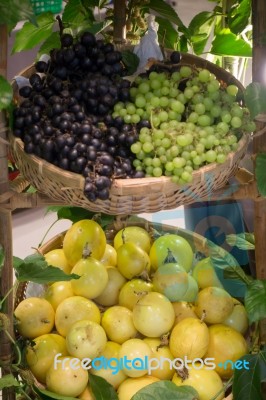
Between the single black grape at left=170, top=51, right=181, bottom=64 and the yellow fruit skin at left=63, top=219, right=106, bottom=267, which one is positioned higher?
the single black grape at left=170, top=51, right=181, bottom=64

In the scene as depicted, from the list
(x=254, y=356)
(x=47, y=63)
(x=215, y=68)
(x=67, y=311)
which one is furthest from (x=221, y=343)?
(x=47, y=63)

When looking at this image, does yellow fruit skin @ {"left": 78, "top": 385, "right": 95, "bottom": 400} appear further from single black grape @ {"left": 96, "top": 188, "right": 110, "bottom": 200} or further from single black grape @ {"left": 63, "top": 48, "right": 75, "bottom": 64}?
single black grape @ {"left": 63, "top": 48, "right": 75, "bottom": 64}

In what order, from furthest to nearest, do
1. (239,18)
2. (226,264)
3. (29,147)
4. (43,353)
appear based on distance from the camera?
(239,18), (226,264), (43,353), (29,147)

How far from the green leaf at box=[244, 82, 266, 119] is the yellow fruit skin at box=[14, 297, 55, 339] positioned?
2.34ft

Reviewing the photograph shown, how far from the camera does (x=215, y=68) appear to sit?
150 cm

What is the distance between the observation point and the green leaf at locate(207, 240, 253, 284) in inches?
61.7

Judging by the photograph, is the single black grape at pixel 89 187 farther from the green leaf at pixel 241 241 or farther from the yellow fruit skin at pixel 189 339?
the green leaf at pixel 241 241

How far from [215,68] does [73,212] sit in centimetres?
62

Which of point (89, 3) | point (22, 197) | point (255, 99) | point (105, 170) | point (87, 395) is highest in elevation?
point (89, 3)

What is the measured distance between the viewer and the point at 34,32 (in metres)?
1.88

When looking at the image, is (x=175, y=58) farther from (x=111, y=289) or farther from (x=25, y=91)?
(x=111, y=289)

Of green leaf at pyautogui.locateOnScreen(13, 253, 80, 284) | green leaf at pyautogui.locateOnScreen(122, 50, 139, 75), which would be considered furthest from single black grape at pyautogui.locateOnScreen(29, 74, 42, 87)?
green leaf at pyautogui.locateOnScreen(13, 253, 80, 284)

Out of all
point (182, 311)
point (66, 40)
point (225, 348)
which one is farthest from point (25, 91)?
point (225, 348)

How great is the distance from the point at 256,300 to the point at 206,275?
10.0 inches
